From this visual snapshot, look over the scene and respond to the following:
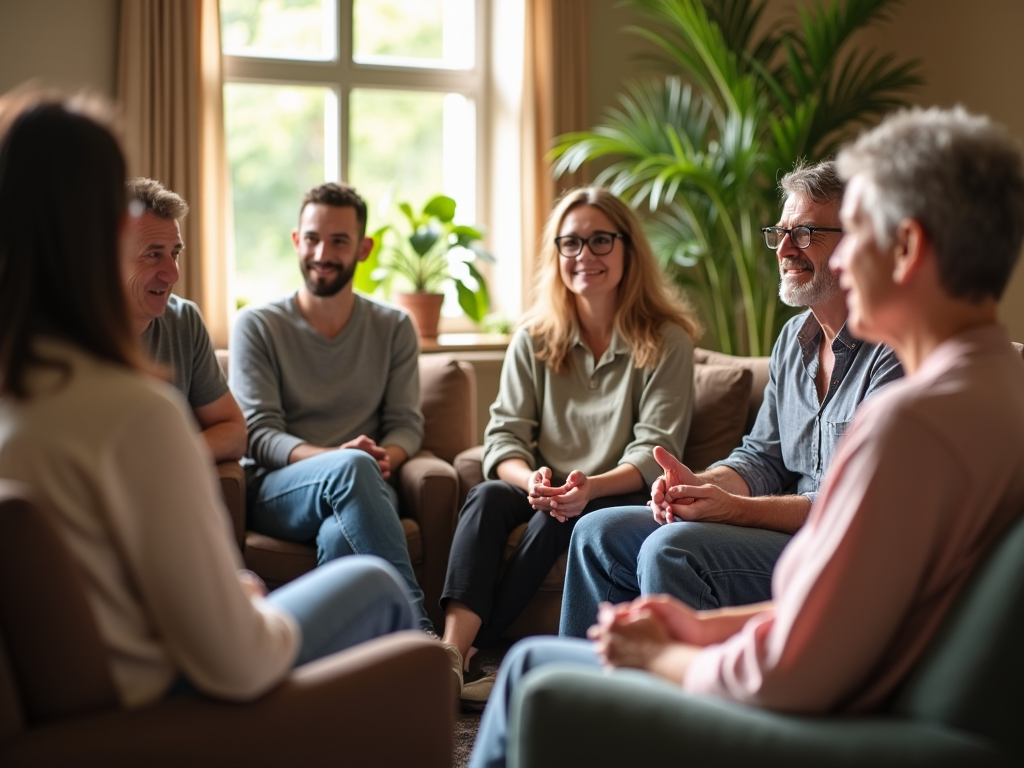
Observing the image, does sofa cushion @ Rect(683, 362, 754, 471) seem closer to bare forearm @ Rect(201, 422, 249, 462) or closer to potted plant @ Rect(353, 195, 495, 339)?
bare forearm @ Rect(201, 422, 249, 462)

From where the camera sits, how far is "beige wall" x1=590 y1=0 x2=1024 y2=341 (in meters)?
4.72

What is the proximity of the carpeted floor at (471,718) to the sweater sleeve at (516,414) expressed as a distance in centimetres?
48

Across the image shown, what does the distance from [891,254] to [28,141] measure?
0.92 metres

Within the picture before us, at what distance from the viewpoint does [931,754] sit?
109 centimetres

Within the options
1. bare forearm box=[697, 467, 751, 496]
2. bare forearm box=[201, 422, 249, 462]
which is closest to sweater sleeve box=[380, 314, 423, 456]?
bare forearm box=[201, 422, 249, 462]

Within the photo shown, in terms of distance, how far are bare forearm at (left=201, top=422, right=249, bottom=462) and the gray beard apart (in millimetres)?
1457

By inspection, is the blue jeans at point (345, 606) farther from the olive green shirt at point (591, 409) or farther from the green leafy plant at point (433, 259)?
the green leafy plant at point (433, 259)

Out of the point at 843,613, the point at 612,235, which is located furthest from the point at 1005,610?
the point at 612,235

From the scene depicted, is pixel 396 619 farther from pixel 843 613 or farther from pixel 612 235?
pixel 612 235

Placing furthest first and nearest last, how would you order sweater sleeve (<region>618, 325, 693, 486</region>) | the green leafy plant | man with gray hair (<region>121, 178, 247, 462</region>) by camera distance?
the green leafy plant → sweater sleeve (<region>618, 325, 693, 486</region>) → man with gray hair (<region>121, 178, 247, 462</region>)

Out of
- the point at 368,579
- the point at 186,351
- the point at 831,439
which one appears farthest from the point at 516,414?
→ the point at 368,579

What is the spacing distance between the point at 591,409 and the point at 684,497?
0.79 m

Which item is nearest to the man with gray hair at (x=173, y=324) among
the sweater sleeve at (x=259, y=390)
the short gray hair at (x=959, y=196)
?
the sweater sleeve at (x=259, y=390)

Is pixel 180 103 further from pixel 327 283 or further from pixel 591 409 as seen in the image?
pixel 591 409
